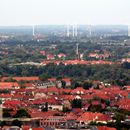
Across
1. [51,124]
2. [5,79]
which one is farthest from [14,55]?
[51,124]

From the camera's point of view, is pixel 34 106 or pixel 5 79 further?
pixel 5 79

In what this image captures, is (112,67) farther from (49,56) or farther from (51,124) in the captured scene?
(51,124)

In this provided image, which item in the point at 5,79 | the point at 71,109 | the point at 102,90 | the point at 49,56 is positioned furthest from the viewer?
the point at 49,56

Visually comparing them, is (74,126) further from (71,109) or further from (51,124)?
(71,109)

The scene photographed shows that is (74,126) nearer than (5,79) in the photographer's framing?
Yes

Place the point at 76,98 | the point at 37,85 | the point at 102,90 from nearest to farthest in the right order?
the point at 76,98
the point at 102,90
the point at 37,85

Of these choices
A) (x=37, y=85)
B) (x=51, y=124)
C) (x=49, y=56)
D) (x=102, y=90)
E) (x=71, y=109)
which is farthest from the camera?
(x=49, y=56)

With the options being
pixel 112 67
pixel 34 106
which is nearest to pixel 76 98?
pixel 34 106

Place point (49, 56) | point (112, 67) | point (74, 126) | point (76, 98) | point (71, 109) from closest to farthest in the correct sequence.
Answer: point (74, 126) → point (71, 109) → point (76, 98) → point (112, 67) → point (49, 56)

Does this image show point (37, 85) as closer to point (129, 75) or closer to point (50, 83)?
point (50, 83)
